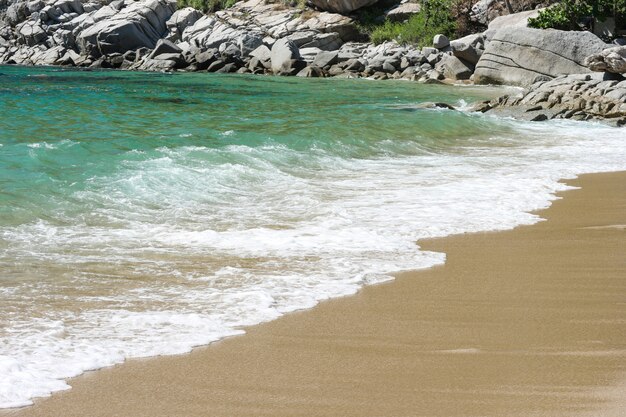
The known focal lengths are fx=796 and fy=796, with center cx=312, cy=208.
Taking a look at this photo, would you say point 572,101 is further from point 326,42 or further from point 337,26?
point 337,26

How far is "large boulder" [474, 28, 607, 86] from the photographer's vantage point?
30.5m

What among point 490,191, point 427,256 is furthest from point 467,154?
point 427,256

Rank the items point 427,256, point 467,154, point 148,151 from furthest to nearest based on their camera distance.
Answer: point 467,154 → point 148,151 → point 427,256

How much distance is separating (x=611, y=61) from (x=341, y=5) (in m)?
31.2

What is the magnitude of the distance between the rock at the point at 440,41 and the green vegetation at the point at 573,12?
5435 mm

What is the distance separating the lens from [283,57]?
140ft

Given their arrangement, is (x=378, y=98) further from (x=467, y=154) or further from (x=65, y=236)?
(x=65, y=236)

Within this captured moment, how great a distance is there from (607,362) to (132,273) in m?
3.62

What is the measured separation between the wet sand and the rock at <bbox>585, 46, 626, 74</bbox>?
17.7 meters

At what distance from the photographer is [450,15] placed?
45438mm

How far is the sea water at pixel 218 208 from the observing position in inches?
201

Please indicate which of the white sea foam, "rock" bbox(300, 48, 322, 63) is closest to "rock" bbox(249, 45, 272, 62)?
"rock" bbox(300, 48, 322, 63)

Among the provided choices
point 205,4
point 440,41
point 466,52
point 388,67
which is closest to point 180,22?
point 205,4

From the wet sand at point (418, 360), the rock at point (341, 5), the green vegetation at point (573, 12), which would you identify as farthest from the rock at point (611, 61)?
the rock at point (341, 5)
